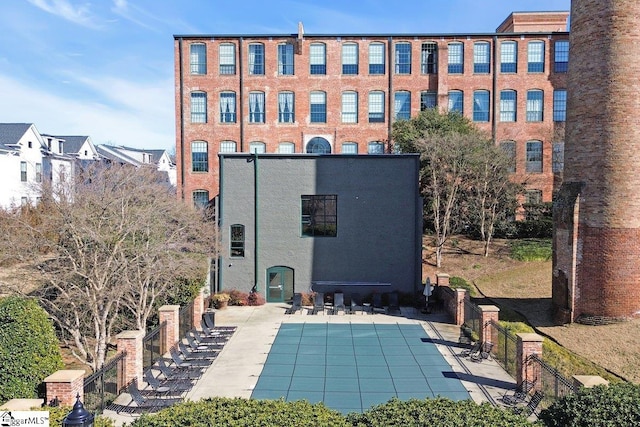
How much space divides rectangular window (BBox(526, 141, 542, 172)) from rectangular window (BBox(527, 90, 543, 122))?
1.99m

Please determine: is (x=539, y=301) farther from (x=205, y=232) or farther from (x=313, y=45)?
(x=313, y=45)

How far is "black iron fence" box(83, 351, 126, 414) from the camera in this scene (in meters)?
11.6

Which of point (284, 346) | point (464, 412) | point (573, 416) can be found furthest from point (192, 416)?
point (284, 346)

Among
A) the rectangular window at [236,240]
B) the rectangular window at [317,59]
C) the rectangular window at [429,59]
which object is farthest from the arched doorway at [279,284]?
the rectangular window at [429,59]

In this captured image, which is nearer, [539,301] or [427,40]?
[539,301]

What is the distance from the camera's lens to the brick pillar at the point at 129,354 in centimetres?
1341

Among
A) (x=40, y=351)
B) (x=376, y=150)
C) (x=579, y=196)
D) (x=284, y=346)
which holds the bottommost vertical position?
(x=284, y=346)

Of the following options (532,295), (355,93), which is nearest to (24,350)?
(532,295)

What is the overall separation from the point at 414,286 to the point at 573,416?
18.1 metres

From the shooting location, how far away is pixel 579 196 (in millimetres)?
19906

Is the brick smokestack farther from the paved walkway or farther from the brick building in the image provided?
the brick building

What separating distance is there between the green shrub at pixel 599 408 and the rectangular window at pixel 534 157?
35575 mm

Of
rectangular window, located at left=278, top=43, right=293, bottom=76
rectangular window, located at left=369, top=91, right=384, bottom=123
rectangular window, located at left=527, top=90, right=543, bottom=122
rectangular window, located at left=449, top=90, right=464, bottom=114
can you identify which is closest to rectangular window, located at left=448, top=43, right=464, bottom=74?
rectangular window, located at left=449, top=90, right=464, bottom=114

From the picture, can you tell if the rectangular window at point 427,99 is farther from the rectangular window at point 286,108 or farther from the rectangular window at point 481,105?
the rectangular window at point 286,108
